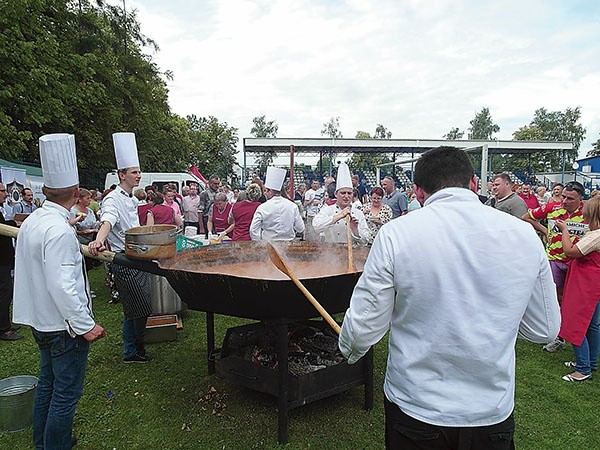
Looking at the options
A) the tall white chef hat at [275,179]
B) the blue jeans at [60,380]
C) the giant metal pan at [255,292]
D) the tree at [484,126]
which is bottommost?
the blue jeans at [60,380]

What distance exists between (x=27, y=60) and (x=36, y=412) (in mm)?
12691

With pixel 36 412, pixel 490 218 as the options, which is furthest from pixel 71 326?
pixel 490 218

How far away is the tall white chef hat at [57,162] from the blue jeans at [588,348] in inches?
169

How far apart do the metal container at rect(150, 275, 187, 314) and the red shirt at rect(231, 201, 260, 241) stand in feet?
3.35

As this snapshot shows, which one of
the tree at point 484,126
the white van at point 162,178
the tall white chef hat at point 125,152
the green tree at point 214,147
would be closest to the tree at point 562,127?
the tree at point 484,126

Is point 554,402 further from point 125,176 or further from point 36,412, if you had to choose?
point 125,176

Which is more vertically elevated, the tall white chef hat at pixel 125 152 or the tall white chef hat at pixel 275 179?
the tall white chef hat at pixel 125 152

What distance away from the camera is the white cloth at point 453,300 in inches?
54.8

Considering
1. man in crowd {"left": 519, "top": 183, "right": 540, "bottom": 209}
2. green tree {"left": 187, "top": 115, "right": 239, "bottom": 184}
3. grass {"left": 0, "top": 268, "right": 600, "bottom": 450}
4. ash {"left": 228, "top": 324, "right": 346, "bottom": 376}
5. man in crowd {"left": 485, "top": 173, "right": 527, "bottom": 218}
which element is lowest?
grass {"left": 0, "top": 268, "right": 600, "bottom": 450}

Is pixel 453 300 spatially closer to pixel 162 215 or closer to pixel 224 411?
pixel 224 411

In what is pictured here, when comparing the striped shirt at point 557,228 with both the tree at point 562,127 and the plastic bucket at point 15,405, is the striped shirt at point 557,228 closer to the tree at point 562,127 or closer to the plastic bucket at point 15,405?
the plastic bucket at point 15,405

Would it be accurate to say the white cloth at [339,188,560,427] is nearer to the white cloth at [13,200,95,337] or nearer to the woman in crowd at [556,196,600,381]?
the white cloth at [13,200,95,337]

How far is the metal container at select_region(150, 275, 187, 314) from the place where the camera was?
5.09m

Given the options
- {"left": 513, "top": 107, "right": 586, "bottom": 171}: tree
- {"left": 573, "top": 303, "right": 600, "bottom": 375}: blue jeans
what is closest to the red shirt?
{"left": 573, "top": 303, "right": 600, "bottom": 375}: blue jeans
